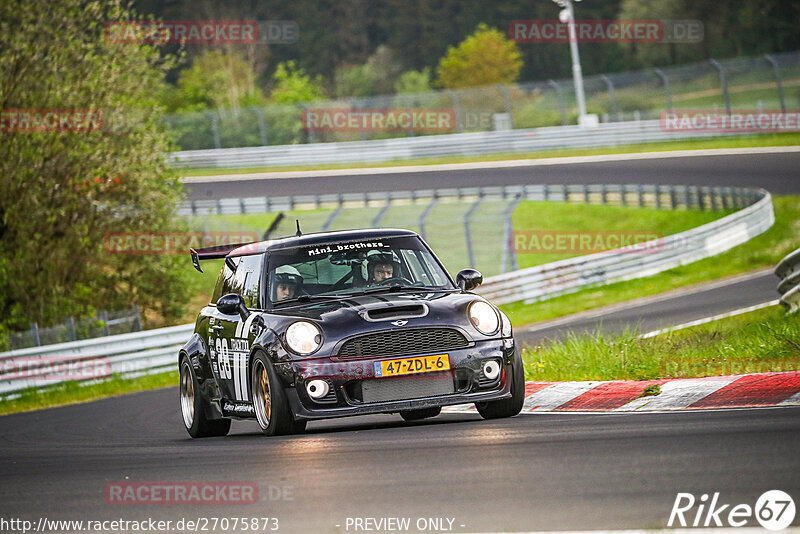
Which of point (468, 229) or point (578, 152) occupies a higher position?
point (578, 152)

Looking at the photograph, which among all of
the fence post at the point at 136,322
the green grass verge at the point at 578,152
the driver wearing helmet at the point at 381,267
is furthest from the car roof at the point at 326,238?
the green grass verge at the point at 578,152

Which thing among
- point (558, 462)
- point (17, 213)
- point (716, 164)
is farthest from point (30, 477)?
point (716, 164)

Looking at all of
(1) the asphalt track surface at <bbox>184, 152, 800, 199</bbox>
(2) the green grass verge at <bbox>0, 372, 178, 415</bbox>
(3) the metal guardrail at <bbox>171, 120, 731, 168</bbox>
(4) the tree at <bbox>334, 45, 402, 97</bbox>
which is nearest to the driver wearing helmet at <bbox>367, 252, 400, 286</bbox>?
(2) the green grass verge at <bbox>0, 372, 178, 415</bbox>

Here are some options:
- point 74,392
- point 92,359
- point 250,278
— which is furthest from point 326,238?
point 92,359

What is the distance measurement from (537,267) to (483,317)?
17.5 m

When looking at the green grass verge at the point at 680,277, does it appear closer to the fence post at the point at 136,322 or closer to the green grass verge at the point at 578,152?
the fence post at the point at 136,322

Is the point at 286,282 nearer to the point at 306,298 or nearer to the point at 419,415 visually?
the point at 306,298

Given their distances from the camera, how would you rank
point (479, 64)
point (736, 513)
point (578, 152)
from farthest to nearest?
1. point (479, 64)
2. point (578, 152)
3. point (736, 513)

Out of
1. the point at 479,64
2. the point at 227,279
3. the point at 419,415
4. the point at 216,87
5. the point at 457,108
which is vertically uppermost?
the point at 216,87

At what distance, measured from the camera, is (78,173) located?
2525cm

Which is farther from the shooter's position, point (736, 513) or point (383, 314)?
point (383, 314)

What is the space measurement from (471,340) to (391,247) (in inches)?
58.7

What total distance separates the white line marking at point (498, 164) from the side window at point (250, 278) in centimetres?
2997

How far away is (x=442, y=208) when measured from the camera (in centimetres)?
3453
